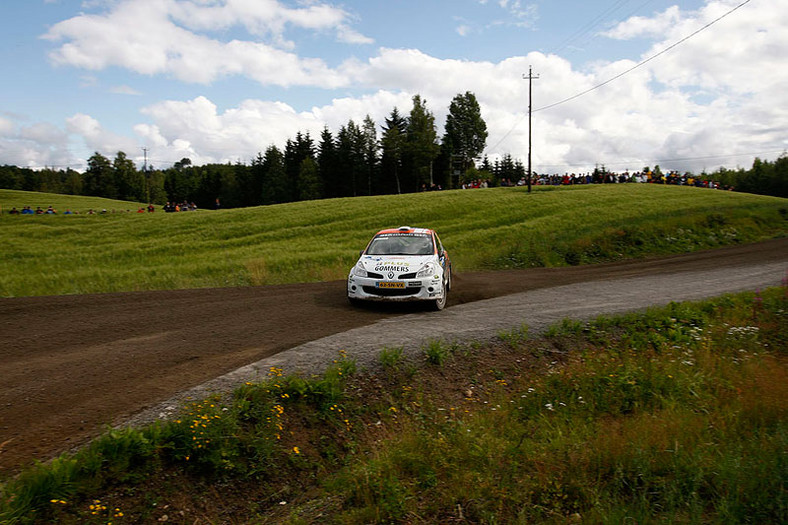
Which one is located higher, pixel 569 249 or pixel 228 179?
pixel 228 179

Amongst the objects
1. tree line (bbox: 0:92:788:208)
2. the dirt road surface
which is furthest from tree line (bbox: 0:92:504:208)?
the dirt road surface

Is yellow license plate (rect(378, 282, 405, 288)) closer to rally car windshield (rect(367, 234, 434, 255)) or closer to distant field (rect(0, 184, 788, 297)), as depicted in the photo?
rally car windshield (rect(367, 234, 434, 255))

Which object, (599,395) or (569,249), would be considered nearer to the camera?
(599,395)

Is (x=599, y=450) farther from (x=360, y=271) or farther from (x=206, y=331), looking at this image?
(x=360, y=271)

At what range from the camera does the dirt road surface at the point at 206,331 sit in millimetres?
5309

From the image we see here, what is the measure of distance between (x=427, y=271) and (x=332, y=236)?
18.8m

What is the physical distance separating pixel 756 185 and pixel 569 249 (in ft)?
343

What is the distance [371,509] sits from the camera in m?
3.90

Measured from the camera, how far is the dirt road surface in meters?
5.31

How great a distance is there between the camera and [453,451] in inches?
188

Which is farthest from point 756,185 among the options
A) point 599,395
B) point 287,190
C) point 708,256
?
point 599,395

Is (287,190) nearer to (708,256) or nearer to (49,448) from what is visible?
(708,256)

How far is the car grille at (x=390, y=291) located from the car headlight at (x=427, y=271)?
37 cm

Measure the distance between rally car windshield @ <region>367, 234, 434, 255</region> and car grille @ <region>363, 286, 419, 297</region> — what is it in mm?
1428
